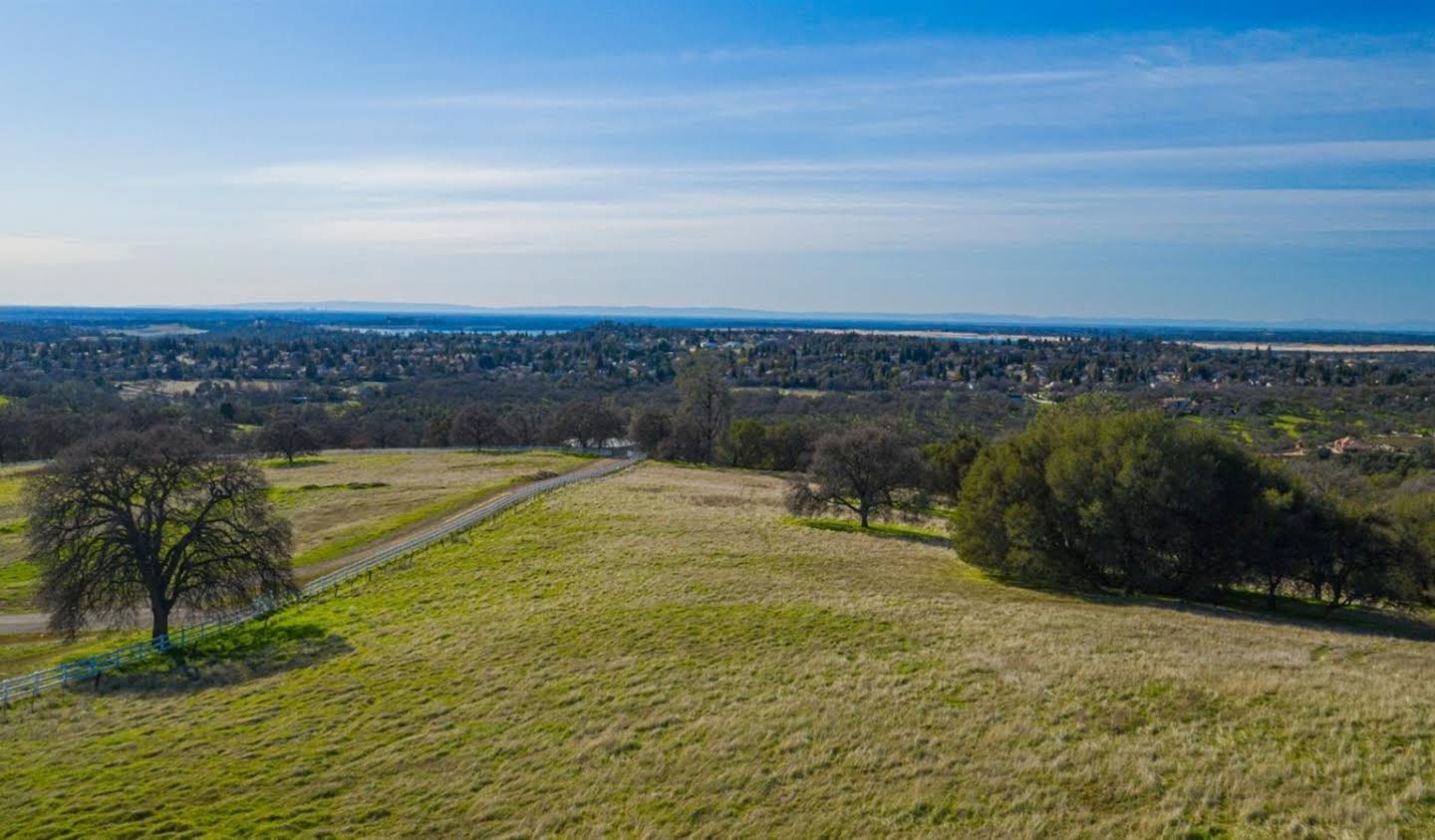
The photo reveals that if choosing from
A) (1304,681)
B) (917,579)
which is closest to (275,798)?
(1304,681)

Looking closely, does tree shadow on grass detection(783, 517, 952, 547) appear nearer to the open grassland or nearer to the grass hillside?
the grass hillside

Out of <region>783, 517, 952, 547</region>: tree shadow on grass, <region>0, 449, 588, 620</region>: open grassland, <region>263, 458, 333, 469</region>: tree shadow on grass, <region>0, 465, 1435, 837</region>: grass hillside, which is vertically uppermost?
<region>0, 465, 1435, 837</region>: grass hillside

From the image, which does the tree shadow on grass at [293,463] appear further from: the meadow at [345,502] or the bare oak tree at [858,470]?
the bare oak tree at [858,470]

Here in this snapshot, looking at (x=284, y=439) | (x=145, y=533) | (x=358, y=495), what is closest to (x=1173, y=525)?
(x=145, y=533)

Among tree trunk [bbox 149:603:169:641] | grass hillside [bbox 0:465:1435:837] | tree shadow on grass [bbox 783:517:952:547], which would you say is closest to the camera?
grass hillside [bbox 0:465:1435:837]

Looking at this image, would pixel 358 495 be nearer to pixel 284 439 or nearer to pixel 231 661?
pixel 284 439

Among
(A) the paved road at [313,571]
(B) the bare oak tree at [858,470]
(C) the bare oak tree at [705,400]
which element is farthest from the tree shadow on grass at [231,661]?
(C) the bare oak tree at [705,400]

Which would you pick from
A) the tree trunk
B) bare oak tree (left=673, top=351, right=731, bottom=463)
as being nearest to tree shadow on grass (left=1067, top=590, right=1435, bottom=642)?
the tree trunk
